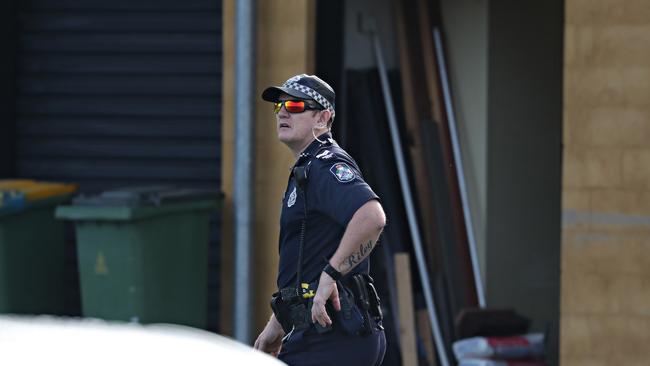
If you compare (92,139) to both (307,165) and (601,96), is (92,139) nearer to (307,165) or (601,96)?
(601,96)

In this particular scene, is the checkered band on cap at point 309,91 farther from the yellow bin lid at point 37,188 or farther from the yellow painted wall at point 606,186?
the yellow bin lid at point 37,188

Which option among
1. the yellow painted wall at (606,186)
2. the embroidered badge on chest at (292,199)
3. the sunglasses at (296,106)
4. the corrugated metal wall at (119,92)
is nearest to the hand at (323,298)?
the embroidered badge on chest at (292,199)

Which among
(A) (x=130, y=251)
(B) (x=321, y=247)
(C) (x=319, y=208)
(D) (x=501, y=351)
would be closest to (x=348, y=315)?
(B) (x=321, y=247)

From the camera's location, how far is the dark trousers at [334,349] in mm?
5211

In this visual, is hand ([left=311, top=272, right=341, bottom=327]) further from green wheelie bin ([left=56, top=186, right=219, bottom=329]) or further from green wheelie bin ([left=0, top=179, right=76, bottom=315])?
green wheelie bin ([left=0, top=179, right=76, bottom=315])

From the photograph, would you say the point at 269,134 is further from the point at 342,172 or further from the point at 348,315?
the point at 348,315

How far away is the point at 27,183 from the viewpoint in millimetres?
8836

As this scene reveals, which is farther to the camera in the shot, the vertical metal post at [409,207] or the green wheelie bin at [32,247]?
the vertical metal post at [409,207]

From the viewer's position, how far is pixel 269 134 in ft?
28.3

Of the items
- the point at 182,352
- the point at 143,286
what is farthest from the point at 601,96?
the point at 182,352

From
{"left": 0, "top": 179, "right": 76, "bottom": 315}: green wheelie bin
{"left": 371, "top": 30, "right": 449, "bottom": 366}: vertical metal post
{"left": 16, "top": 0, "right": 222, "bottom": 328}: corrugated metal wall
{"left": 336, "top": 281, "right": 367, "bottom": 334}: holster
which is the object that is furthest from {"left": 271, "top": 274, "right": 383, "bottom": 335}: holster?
{"left": 371, "top": 30, "right": 449, "bottom": 366}: vertical metal post

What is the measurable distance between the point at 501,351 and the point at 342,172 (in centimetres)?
365

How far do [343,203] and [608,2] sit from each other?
3525 millimetres

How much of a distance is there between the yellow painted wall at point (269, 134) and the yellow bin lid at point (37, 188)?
1.04 meters
